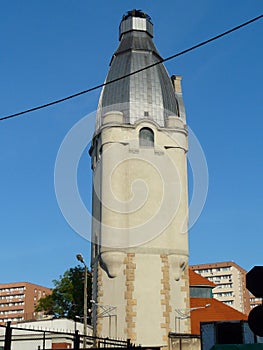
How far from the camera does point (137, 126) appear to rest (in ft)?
134

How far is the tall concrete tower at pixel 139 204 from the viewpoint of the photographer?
1420 inches

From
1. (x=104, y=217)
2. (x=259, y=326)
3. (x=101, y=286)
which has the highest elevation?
(x=104, y=217)

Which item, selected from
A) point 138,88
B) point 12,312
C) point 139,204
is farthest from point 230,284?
point 139,204

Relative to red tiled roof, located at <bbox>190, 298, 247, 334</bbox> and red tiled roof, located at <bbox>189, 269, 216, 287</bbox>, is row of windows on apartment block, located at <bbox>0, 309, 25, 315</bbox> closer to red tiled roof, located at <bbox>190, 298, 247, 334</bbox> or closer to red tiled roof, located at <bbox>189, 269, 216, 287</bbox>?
red tiled roof, located at <bbox>189, 269, 216, 287</bbox>

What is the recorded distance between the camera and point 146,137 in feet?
134

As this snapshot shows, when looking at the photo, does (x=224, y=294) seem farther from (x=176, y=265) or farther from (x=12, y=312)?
(x=176, y=265)

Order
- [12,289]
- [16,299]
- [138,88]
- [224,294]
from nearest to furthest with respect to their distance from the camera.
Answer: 1. [138,88]
2. [224,294]
3. [16,299]
4. [12,289]

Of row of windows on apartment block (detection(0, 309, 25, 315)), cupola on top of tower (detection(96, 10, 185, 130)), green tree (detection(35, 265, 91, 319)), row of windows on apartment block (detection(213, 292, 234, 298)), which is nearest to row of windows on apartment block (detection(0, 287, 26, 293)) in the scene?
row of windows on apartment block (detection(0, 309, 25, 315))

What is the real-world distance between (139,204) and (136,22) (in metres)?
18.1

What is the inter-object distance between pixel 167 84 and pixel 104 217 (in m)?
13.0

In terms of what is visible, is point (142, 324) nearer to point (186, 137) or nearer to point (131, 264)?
point (131, 264)

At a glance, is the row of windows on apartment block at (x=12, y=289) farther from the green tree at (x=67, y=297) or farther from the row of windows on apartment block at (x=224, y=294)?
the green tree at (x=67, y=297)

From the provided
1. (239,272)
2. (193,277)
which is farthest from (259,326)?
(239,272)

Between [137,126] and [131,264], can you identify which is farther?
[137,126]
